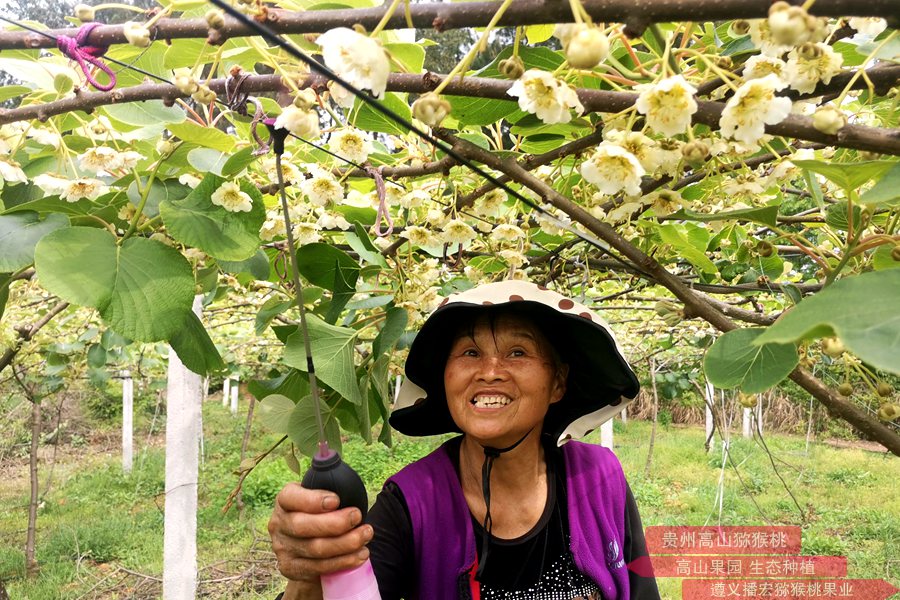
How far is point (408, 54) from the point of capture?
0.97m

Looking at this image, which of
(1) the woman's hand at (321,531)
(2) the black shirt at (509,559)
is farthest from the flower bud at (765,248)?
(1) the woman's hand at (321,531)

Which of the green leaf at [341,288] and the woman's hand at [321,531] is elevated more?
the green leaf at [341,288]

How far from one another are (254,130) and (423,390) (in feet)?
2.71

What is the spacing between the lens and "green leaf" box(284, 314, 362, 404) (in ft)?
4.28

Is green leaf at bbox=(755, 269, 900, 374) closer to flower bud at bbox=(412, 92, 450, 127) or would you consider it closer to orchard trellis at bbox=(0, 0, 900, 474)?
orchard trellis at bbox=(0, 0, 900, 474)

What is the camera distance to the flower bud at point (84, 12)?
0.81 meters

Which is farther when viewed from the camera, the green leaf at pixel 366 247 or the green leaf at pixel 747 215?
the green leaf at pixel 366 247

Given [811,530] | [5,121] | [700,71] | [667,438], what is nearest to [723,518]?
[811,530]

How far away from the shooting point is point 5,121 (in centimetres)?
95

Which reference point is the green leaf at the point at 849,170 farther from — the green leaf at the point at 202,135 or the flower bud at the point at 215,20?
the green leaf at the point at 202,135

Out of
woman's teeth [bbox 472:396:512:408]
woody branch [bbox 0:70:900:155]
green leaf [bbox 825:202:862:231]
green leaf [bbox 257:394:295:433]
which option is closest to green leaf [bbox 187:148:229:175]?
woody branch [bbox 0:70:900:155]

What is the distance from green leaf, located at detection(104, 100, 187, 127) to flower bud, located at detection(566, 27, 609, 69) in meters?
0.82

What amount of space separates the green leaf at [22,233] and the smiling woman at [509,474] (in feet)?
2.45

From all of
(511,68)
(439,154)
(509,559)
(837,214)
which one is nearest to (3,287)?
(439,154)
